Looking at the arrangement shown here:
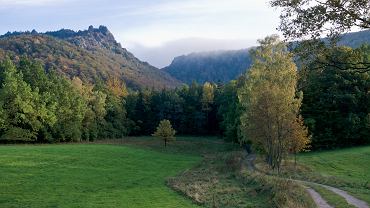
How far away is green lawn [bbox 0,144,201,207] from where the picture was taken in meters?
28.3

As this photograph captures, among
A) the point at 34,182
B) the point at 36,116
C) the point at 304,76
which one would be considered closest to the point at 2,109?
the point at 36,116

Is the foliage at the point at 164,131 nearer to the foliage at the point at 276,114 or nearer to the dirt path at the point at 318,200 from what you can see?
the foliage at the point at 276,114

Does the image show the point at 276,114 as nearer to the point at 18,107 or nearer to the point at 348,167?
the point at 348,167

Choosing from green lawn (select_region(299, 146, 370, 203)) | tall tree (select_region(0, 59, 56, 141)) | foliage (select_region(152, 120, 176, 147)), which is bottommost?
green lawn (select_region(299, 146, 370, 203))

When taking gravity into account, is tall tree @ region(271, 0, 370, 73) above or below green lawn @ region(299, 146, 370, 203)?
above

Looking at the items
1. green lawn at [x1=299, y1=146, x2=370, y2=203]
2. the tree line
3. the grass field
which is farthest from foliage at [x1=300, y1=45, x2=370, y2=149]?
the grass field

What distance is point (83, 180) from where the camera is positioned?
36906 mm

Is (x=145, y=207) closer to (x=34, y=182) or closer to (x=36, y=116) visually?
(x=34, y=182)

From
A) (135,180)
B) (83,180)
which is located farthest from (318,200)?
(83,180)

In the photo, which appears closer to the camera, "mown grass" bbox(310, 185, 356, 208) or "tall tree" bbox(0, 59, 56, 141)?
"mown grass" bbox(310, 185, 356, 208)

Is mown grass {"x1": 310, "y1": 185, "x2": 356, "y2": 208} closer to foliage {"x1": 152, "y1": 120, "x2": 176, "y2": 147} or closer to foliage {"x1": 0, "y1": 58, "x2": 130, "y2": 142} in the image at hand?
foliage {"x1": 152, "y1": 120, "x2": 176, "y2": 147}

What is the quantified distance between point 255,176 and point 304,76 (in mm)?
21882

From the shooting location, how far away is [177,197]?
31141 millimetres

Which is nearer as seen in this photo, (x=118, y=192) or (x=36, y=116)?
(x=118, y=192)
